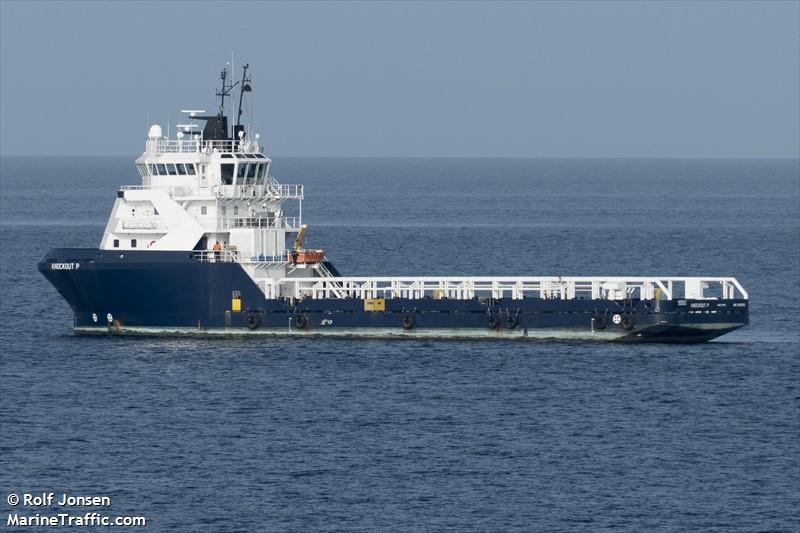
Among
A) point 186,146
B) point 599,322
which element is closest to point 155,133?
point 186,146

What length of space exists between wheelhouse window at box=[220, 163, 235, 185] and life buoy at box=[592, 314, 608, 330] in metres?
15.0

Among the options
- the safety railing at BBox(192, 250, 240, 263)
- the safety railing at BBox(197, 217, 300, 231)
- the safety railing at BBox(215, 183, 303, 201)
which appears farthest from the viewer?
the safety railing at BBox(215, 183, 303, 201)

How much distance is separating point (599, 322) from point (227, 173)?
50.9ft

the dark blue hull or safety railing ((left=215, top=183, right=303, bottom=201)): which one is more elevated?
safety railing ((left=215, top=183, right=303, bottom=201))

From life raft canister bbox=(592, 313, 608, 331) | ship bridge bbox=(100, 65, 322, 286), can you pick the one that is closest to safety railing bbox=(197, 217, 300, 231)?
ship bridge bbox=(100, 65, 322, 286)

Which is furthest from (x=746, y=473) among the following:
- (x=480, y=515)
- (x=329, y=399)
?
(x=329, y=399)

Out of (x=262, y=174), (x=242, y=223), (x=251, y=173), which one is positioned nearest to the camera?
(x=242, y=223)

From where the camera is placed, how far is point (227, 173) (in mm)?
68375

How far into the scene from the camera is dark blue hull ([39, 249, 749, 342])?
6475cm

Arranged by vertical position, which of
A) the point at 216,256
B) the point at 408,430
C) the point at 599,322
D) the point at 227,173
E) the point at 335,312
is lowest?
the point at 408,430

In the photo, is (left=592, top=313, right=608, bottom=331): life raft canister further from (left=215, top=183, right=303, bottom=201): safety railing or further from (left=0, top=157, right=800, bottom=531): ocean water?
(left=215, top=183, right=303, bottom=201): safety railing

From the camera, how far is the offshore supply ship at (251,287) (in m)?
65.0

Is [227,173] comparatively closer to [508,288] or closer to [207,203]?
[207,203]

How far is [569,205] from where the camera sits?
19000 centimetres
